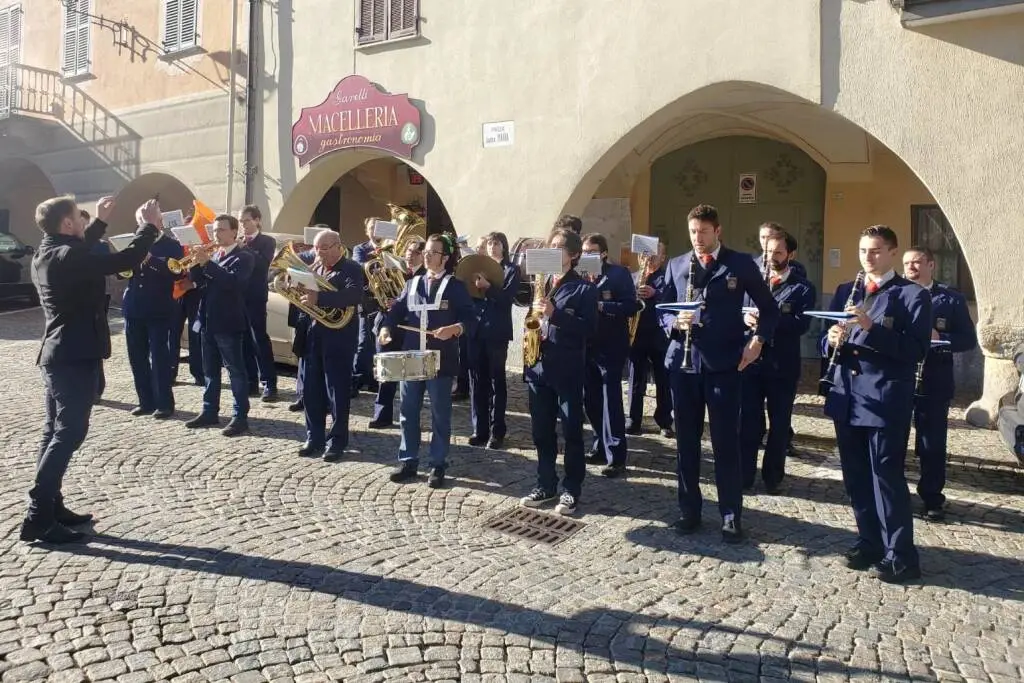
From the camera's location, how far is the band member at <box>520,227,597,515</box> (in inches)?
210

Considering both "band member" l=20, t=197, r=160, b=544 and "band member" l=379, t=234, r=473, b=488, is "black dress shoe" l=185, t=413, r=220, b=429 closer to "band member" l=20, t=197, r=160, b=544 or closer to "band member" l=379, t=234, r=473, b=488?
"band member" l=379, t=234, r=473, b=488

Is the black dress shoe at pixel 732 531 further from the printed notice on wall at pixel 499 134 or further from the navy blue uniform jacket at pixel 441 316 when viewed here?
the printed notice on wall at pixel 499 134

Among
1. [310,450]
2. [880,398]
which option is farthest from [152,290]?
[880,398]

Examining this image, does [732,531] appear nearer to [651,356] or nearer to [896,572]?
[896,572]

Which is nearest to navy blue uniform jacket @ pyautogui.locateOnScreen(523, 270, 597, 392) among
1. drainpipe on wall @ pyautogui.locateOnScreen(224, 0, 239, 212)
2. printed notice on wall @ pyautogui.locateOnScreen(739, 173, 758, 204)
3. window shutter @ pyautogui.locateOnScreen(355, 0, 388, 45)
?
printed notice on wall @ pyautogui.locateOnScreen(739, 173, 758, 204)

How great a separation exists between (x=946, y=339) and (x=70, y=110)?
666 inches

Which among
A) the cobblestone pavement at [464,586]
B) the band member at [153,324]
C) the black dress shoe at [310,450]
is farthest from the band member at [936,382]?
the band member at [153,324]

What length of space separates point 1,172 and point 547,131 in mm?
15235

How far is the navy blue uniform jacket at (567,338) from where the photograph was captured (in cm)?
533

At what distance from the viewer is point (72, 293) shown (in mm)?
4766

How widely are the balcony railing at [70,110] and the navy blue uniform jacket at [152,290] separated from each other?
869 cm

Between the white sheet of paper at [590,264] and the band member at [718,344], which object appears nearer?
the band member at [718,344]

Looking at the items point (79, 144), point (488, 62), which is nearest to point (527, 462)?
point (488, 62)

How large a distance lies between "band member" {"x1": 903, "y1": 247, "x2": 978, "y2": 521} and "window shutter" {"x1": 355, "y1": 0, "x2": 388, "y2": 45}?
8997 mm
